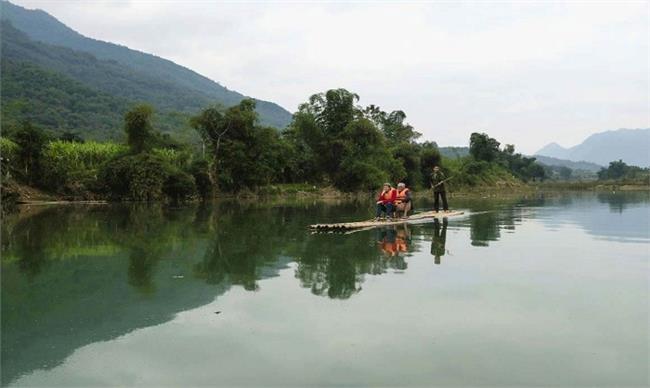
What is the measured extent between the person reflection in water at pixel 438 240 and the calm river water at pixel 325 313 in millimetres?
98

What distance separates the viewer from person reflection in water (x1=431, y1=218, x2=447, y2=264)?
1084cm

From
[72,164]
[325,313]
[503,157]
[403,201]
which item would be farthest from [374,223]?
[503,157]

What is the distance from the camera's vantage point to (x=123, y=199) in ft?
105

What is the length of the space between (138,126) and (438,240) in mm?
25005

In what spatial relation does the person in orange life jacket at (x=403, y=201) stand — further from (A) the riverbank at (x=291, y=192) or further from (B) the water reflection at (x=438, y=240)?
(A) the riverbank at (x=291, y=192)

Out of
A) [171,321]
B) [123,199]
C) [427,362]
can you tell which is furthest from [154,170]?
[427,362]

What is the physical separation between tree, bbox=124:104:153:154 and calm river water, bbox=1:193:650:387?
2245 cm

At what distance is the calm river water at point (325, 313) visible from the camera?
15.5 ft

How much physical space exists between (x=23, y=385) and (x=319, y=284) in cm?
422

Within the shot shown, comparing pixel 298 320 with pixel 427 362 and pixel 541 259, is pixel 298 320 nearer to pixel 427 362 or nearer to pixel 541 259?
pixel 427 362

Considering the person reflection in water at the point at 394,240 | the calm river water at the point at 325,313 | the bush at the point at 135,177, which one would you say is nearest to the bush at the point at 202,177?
the bush at the point at 135,177

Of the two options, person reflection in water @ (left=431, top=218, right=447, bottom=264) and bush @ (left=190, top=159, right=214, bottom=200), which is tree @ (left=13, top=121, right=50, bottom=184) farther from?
person reflection in water @ (left=431, top=218, right=447, bottom=264)

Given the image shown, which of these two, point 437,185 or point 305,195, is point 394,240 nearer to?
point 437,185

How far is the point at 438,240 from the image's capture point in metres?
13.0
